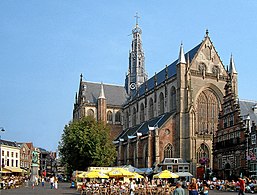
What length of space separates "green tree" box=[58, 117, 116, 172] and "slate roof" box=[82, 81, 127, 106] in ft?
104

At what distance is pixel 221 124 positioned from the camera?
50938 millimetres

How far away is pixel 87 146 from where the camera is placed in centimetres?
5456

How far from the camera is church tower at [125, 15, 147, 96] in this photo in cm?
9669

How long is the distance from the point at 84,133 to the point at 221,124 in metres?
18.5

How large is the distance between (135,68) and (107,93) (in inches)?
430

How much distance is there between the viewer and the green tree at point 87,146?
5450 cm

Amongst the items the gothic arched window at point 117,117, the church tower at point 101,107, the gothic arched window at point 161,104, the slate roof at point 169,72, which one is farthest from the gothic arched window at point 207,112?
the gothic arched window at point 117,117

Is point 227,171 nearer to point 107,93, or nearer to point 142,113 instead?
point 142,113

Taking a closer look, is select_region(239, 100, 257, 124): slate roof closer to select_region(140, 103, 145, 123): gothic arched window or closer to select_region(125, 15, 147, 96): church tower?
select_region(140, 103, 145, 123): gothic arched window

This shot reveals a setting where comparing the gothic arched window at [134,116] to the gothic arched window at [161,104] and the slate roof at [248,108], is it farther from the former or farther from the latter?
the slate roof at [248,108]

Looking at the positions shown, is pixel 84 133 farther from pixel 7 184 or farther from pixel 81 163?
pixel 7 184

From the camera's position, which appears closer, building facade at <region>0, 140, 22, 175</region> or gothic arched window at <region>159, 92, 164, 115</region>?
gothic arched window at <region>159, 92, 164, 115</region>

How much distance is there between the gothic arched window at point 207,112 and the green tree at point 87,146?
14473 mm

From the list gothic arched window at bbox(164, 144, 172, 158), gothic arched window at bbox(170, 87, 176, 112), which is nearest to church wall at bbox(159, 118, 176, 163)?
gothic arched window at bbox(164, 144, 172, 158)
